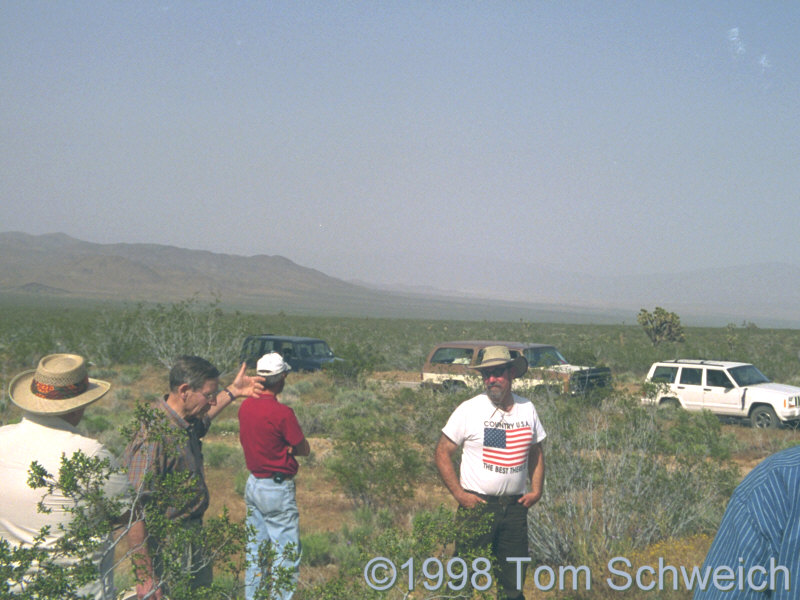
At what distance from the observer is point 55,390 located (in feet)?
9.23

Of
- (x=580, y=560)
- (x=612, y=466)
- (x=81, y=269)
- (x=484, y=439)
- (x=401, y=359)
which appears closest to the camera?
(x=484, y=439)

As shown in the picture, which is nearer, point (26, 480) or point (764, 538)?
point (764, 538)

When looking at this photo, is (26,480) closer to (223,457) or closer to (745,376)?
(223,457)

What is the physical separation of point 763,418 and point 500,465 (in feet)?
36.6

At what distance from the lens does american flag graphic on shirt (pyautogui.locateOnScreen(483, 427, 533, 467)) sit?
407cm

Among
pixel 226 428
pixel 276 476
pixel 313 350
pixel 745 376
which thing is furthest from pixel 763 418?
pixel 313 350

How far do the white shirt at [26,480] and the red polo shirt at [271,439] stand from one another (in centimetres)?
154

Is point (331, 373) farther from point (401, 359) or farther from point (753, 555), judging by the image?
point (753, 555)

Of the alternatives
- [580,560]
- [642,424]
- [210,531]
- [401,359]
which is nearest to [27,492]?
[210,531]

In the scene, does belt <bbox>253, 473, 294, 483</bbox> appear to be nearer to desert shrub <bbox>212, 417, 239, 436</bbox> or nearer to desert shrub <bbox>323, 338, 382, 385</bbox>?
desert shrub <bbox>212, 417, 239, 436</bbox>

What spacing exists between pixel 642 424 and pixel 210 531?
4.71 metres

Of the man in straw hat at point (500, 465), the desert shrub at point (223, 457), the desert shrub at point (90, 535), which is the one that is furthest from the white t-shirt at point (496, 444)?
the desert shrub at point (223, 457)

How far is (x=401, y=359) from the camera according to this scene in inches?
1141

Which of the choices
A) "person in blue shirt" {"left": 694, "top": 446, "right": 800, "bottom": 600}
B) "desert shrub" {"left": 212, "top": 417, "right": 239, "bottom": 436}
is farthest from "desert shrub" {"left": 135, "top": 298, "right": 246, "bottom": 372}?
"person in blue shirt" {"left": 694, "top": 446, "right": 800, "bottom": 600}
